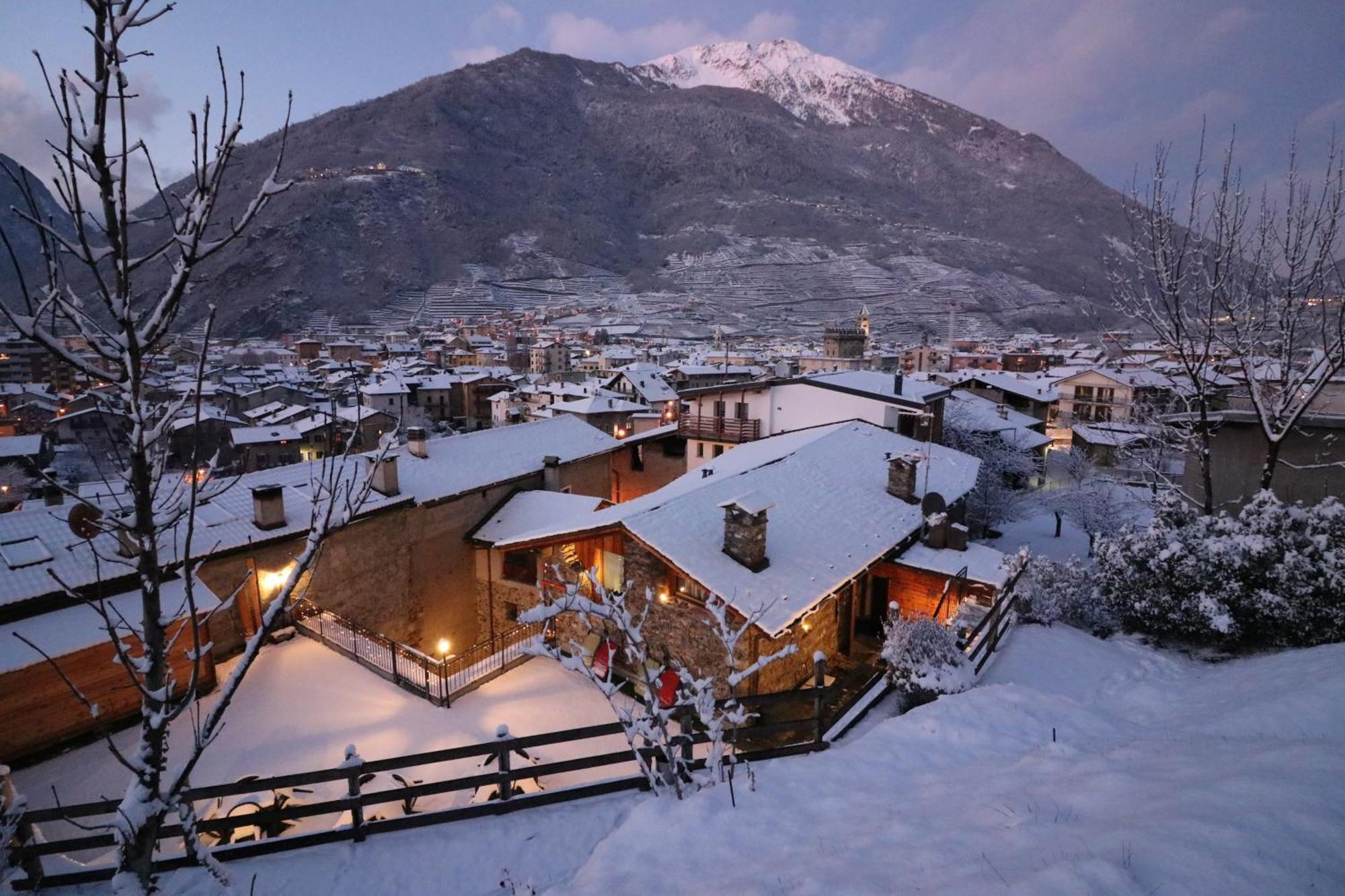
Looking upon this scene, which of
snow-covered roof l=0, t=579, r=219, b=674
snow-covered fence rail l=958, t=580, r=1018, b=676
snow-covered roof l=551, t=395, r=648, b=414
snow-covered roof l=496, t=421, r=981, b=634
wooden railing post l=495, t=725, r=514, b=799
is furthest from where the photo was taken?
snow-covered roof l=551, t=395, r=648, b=414

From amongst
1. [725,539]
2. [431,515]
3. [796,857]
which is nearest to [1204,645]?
[725,539]

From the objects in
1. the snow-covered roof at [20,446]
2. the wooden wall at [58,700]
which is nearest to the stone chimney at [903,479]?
the wooden wall at [58,700]

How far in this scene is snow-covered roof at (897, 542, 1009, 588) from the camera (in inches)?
637

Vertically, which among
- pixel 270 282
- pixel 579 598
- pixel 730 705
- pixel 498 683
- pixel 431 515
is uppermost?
pixel 270 282

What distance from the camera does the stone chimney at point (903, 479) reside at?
19.9 m

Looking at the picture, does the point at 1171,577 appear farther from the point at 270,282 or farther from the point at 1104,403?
the point at 270,282

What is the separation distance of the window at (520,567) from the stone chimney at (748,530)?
8.74m

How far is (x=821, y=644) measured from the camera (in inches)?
610

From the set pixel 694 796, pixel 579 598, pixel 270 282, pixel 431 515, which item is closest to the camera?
pixel 694 796

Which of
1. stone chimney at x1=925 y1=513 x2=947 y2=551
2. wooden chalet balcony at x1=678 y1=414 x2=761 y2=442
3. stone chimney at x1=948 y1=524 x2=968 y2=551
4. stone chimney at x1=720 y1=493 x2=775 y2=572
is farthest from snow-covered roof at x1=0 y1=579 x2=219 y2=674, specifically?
wooden chalet balcony at x1=678 y1=414 x2=761 y2=442

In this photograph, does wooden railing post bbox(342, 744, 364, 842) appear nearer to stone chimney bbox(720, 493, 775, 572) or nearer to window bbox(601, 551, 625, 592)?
stone chimney bbox(720, 493, 775, 572)

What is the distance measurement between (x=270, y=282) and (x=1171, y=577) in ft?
657

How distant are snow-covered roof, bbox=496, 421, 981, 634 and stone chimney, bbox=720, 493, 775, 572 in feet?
0.52

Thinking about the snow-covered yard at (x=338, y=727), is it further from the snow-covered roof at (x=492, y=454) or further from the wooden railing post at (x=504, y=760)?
the snow-covered roof at (x=492, y=454)
